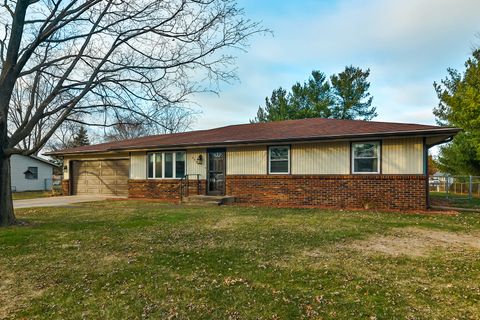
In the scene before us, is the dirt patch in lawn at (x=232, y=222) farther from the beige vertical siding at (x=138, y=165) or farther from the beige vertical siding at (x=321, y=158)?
the beige vertical siding at (x=138, y=165)

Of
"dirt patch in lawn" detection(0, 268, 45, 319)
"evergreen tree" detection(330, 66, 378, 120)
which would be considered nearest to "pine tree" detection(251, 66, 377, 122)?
"evergreen tree" detection(330, 66, 378, 120)

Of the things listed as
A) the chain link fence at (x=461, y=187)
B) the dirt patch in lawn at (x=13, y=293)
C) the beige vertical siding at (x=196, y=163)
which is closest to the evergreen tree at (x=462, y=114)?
the chain link fence at (x=461, y=187)

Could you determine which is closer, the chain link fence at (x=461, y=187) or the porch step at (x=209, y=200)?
the porch step at (x=209, y=200)

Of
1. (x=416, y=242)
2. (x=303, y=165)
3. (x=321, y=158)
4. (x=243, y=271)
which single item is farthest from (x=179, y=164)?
(x=243, y=271)

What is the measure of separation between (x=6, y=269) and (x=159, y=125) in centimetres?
568

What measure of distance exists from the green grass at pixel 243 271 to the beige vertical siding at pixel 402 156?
285cm

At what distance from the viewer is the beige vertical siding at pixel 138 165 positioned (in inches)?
668

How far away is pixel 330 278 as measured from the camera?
14.3 ft

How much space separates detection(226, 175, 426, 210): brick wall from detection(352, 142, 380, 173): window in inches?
12.2

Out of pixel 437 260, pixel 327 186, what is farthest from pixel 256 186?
pixel 437 260

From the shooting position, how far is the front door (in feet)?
48.5

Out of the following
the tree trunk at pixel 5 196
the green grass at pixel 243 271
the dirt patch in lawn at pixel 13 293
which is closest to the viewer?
the green grass at pixel 243 271

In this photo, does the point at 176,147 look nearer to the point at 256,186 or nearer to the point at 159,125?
the point at 256,186

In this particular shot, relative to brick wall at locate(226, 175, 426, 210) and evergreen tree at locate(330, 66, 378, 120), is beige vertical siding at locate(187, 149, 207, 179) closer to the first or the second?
brick wall at locate(226, 175, 426, 210)
